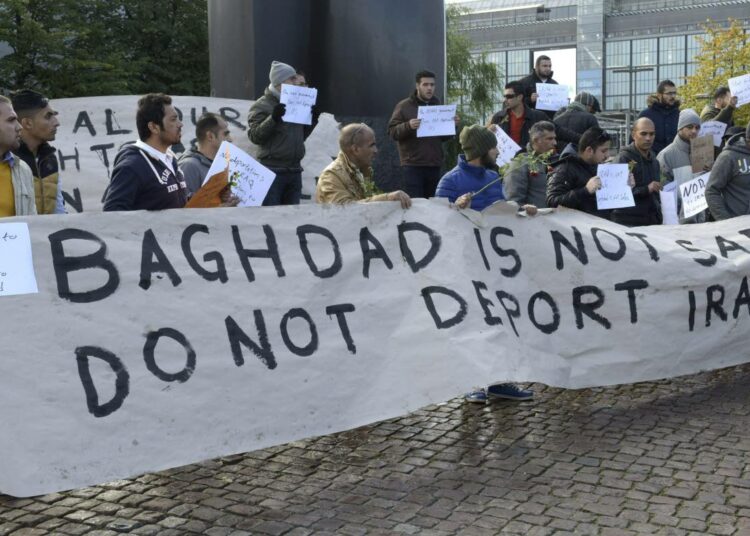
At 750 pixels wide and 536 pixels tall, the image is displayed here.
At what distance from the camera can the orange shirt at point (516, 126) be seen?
36.9 ft

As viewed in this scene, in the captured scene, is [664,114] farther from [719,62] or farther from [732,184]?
[719,62]

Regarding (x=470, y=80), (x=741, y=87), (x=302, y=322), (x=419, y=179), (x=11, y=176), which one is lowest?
(x=302, y=322)

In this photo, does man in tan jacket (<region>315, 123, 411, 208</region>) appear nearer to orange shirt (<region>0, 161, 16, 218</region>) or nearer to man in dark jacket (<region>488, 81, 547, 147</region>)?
orange shirt (<region>0, 161, 16, 218</region>)

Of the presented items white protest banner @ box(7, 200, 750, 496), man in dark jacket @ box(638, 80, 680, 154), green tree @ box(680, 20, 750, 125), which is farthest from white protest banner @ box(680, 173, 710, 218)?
green tree @ box(680, 20, 750, 125)

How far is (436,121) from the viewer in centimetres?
1009

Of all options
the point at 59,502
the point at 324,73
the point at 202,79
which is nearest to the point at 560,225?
the point at 59,502

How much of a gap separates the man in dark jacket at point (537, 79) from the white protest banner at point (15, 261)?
318 inches

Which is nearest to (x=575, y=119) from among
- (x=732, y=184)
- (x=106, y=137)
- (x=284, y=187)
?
(x=732, y=184)

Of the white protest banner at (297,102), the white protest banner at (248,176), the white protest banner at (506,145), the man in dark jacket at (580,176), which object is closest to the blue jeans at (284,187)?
the white protest banner at (297,102)

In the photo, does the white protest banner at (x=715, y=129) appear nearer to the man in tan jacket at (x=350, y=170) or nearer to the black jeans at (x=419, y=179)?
the black jeans at (x=419, y=179)

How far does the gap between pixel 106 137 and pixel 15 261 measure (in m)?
5.59

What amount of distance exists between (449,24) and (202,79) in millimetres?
19371

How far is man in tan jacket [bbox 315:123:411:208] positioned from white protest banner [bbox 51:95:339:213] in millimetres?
3490

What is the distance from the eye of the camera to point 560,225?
6.41 meters
